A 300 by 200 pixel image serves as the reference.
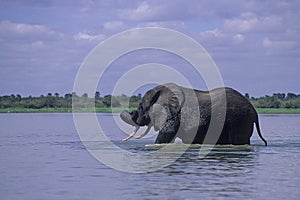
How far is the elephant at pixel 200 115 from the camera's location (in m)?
27.0

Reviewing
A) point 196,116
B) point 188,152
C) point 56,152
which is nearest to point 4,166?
point 56,152

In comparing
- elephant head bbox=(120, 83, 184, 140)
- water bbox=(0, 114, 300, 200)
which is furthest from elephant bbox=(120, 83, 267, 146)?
water bbox=(0, 114, 300, 200)

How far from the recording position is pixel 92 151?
25.6 meters

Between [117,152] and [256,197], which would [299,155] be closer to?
[117,152]

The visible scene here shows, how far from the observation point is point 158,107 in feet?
90.7

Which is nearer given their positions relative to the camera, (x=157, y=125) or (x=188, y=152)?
(x=188, y=152)

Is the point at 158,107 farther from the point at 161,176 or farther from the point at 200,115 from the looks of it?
the point at 161,176

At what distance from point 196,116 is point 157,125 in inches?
58.0

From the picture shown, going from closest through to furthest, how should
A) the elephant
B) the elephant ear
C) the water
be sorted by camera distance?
1. the water
2. the elephant
3. the elephant ear

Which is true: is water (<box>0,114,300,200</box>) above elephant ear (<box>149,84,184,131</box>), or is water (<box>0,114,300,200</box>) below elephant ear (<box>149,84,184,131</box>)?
below

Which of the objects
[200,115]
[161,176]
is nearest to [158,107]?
[200,115]

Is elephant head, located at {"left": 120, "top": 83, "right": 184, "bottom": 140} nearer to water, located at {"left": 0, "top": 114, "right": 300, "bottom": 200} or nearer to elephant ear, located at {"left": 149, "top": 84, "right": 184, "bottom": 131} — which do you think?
elephant ear, located at {"left": 149, "top": 84, "right": 184, "bottom": 131}

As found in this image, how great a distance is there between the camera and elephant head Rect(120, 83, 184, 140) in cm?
2744

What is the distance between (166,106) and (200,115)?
130 cm
